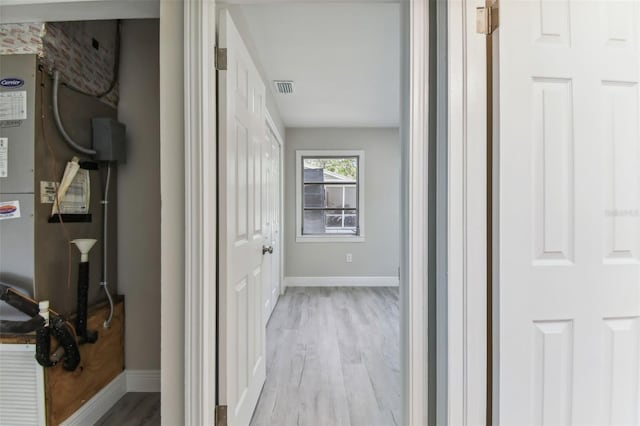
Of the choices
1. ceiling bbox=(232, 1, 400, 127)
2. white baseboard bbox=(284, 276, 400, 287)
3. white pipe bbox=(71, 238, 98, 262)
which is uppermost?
ceiling bbox=(232, 1, 400, 127)

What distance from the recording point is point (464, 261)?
3.67 ft

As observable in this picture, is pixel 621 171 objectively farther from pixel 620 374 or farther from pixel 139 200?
pixel 139 200

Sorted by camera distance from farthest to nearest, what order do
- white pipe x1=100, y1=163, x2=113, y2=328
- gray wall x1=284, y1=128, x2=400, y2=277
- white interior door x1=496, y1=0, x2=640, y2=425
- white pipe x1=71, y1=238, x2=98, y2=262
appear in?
gray wall x1=284, y1=128, x2=400, y2=277
white pipe x1=100, y1=163, x2=113, y2=328
white pipe x1=71, y1=238, x2=98, y2=262
white interior door x1=496, y1=0, x2=640, y2=425

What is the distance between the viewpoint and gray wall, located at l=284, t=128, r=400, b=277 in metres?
4.99

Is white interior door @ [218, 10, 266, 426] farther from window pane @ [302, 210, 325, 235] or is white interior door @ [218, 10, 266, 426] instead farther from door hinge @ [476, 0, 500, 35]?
window pane @ [302, 210, 325, 235]

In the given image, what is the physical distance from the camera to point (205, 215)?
3.98 ft

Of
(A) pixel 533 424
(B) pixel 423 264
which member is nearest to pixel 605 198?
(B) pixel 423 264

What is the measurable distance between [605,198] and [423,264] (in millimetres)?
692

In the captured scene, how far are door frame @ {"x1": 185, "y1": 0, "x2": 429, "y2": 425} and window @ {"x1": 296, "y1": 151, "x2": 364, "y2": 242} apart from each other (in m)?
3.84

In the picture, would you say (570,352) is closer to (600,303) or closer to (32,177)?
(600,303)

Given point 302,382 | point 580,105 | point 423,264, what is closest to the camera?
point 580,105

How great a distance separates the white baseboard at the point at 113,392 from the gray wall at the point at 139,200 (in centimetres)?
6

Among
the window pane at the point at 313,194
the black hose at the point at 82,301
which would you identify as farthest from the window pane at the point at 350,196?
the black hose at the point at 82,301

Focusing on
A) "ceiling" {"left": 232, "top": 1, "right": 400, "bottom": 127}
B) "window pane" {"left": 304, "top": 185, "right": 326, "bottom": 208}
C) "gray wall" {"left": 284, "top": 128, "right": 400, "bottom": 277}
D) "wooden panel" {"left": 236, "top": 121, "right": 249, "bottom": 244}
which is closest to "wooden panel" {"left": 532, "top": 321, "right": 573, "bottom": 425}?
"wooden panel" {"left": 236, "top": 121, "right": 249, "bottom": 244}
